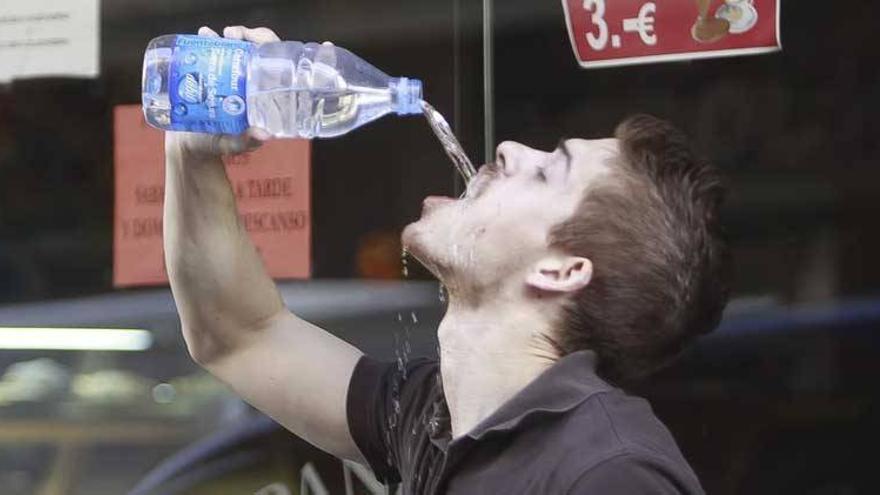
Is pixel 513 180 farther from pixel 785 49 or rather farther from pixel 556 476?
pixel 785 49

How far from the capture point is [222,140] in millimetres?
2527

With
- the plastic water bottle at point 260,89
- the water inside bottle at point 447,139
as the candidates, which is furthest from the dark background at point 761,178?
the water inside bottle at point 447,139

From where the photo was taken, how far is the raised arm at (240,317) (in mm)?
2646

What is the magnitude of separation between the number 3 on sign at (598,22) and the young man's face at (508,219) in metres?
0.87

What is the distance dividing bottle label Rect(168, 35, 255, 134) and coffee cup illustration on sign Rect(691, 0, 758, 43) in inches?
43.0

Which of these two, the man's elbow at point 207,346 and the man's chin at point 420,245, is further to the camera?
the man's elbow at point 207,346

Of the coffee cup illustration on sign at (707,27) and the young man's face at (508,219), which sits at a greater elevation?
the coffee cup illustration on sign at (707,27)

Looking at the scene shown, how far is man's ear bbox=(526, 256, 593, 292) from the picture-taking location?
2.32 m

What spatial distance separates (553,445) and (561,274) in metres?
0.30

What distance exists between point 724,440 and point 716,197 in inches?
38.0

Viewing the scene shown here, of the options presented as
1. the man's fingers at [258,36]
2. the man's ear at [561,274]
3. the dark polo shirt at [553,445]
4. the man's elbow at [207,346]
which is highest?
the man's fingers at [258,36]

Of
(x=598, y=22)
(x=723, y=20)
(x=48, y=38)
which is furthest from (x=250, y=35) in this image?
(x=48, y=38)

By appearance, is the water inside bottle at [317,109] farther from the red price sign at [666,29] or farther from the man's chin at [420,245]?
the red price sign at [666,29]

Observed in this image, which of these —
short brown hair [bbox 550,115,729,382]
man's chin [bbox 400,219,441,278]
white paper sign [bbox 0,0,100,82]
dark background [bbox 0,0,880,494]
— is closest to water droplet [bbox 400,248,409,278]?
dark background [bbox 0,0,880,494]
